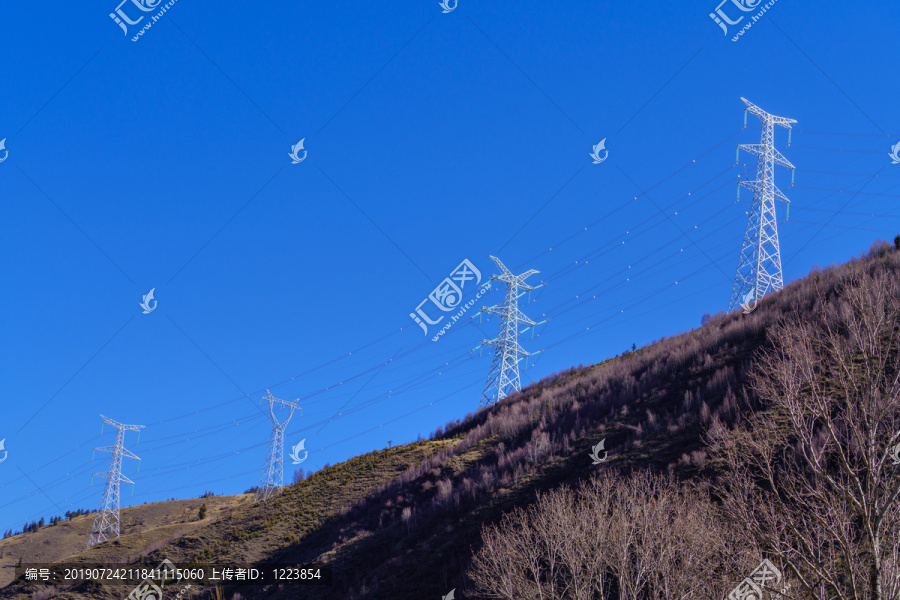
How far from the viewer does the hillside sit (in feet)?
87.2

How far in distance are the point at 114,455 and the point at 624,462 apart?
55.0 m

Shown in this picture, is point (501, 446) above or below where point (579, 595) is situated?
above

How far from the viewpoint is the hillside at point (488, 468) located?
2658 cm

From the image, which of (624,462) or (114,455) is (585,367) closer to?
(624,462)

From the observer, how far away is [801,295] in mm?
32750

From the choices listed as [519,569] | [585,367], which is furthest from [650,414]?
[585,367]

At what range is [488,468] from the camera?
34594mm
